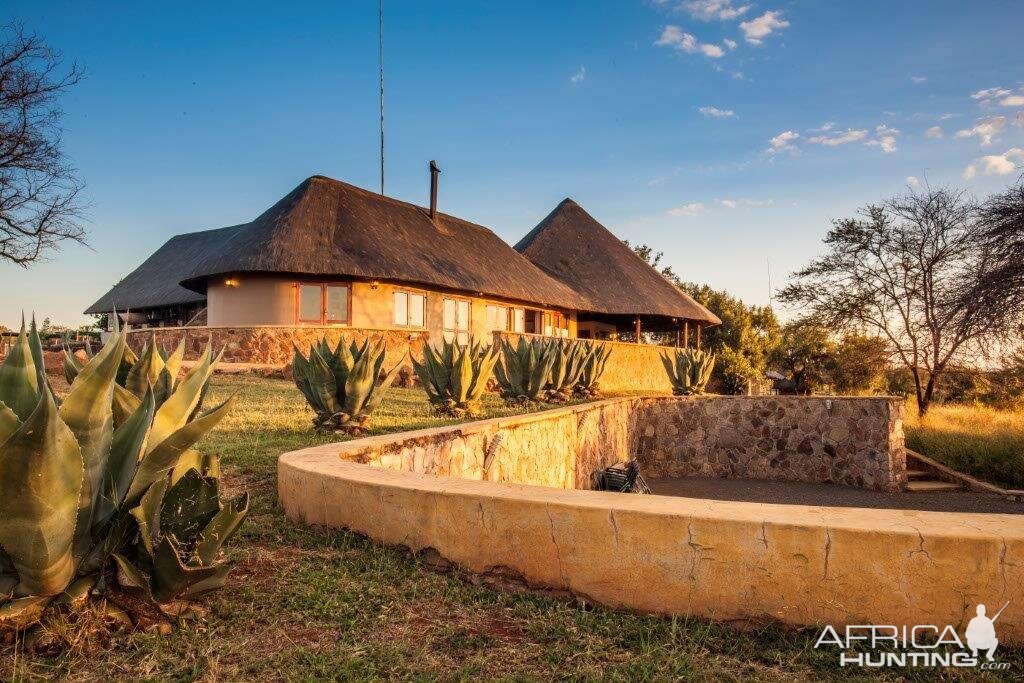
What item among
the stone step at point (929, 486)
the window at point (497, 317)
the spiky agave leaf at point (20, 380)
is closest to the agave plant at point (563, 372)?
the stone step at point (929, 486)

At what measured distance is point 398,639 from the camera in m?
2.19

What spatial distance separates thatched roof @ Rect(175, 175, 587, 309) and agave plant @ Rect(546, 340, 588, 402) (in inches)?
298

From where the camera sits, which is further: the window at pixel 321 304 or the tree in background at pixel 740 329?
the tree in background at pixel 740 329

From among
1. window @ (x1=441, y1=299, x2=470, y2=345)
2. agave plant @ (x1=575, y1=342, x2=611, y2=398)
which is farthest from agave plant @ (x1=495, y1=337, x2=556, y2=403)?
window @ (x1=441, y1=299, x2=470, y2=345)

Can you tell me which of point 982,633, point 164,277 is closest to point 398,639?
point 982,633

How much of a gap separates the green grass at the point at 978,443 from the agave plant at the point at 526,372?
25.9 ft

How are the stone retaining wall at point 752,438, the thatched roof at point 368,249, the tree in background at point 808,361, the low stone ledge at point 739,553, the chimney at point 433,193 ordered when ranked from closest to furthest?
the low stone ledge at point 739,553 < the stone retaining wall at point 752,438 < the thatched roof at point 368,249 < the chimney at point 433,193 < the tree in background at point 808,361

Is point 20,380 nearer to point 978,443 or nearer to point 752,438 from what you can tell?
point 752,438

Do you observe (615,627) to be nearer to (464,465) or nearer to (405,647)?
(405,647)

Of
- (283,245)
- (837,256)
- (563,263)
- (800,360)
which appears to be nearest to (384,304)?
(283,245)

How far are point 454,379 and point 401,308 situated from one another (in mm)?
11609

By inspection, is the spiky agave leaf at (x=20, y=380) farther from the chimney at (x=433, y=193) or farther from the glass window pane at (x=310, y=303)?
the chimney at (x=433, y=193)

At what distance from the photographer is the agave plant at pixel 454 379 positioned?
7.84 m

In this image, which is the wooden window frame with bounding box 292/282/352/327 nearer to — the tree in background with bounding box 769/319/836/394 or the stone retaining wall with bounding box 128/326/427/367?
the stone retaining wall with bounding box 128/326/427/367
